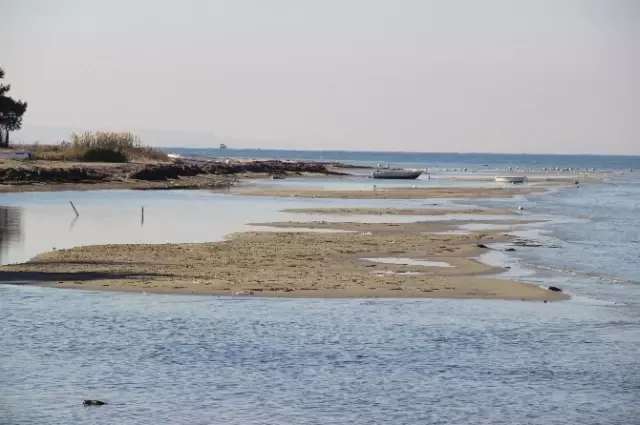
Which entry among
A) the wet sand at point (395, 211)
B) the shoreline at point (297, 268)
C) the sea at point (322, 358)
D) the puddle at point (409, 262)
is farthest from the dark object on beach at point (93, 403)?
the wet sand at point (395, 211)

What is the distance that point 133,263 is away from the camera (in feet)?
96.4

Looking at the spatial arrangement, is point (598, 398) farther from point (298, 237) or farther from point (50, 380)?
point (298, 237)

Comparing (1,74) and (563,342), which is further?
(1,74)

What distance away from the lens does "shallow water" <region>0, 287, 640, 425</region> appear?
1487cm

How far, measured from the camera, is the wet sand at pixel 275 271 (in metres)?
25.2

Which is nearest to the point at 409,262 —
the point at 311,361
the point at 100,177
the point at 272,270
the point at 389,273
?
the point at 389,273

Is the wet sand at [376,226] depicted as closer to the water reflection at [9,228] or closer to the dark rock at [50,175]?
the water reflection at [9,228]

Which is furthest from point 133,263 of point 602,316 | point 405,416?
point 405,416

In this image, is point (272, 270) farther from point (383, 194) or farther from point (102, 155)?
point (102, 155)

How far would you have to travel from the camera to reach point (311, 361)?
698 inches

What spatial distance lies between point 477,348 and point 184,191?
58488 mm

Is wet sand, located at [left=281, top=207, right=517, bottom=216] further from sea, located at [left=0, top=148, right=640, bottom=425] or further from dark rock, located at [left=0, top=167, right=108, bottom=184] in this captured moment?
sea, located at [left=0, top=148, right=640, bottom=425]

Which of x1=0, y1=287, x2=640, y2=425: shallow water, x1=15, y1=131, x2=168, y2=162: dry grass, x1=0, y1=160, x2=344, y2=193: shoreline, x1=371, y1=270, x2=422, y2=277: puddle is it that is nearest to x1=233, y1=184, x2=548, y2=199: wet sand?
x1=0, y1=160, x2=344, y2=193: shoreline

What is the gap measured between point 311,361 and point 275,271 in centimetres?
1058
